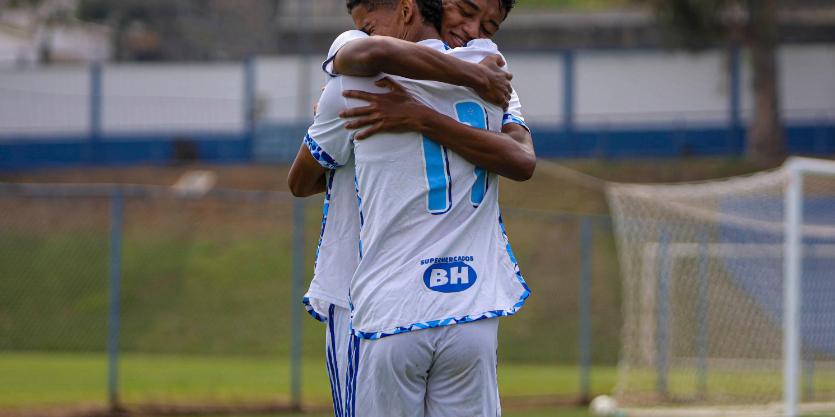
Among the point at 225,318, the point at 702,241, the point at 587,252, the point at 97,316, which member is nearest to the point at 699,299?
the point at 702,241

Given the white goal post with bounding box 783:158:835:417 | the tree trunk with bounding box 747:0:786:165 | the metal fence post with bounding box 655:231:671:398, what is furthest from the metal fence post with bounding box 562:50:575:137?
the white goal post with bounding box 783:158:835:417

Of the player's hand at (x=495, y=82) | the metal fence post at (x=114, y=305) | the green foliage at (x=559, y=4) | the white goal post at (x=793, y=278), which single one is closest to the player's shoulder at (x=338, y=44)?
the player's hand at (x=495, y=82)

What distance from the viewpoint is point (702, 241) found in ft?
47.1

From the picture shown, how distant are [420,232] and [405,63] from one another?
1.55ft

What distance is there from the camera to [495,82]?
3.50 m

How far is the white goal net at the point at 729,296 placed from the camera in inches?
504

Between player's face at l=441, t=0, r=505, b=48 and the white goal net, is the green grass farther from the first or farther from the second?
player's face at l=441, t=0, r=505, b=48

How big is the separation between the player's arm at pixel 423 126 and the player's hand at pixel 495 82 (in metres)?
0.12

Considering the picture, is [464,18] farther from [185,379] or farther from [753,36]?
[753,36]

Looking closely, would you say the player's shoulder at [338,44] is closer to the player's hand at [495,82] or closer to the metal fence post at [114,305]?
the player's hand at [495,82]

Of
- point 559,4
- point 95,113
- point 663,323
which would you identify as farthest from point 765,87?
point 559,4

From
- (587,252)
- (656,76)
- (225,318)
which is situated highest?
(656,76)

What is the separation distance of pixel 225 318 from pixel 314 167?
53.7 ft

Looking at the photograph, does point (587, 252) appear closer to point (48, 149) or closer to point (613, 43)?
point (48, 149)
